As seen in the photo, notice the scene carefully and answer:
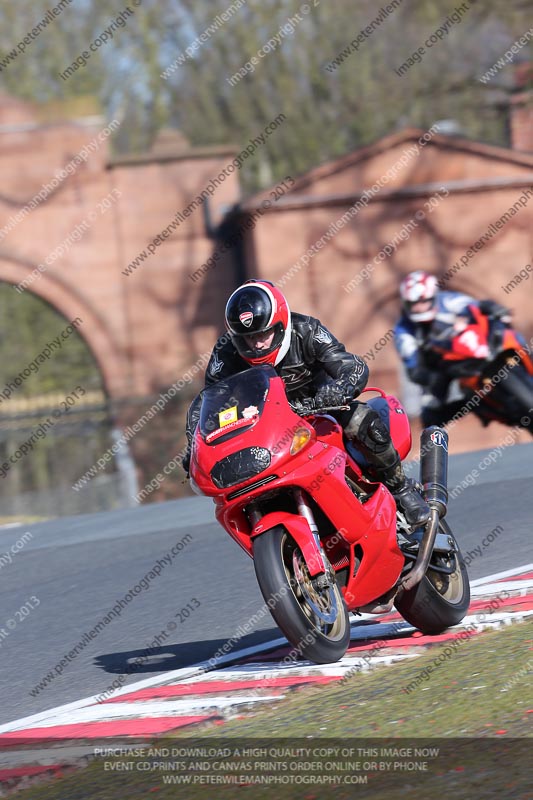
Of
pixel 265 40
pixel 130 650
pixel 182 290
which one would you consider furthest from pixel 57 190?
pixel 130 650

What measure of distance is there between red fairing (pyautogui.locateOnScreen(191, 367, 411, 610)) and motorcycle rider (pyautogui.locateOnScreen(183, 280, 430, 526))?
109mm

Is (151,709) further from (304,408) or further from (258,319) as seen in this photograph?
(258,319)

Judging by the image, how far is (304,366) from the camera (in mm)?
5516

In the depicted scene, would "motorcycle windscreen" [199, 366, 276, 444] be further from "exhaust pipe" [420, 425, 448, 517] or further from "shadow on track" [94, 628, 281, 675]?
"shadow on track" [94, 628, 281, 675]

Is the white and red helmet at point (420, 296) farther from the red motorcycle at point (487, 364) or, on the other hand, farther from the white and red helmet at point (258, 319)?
the white and red helmet at point (258, 319)

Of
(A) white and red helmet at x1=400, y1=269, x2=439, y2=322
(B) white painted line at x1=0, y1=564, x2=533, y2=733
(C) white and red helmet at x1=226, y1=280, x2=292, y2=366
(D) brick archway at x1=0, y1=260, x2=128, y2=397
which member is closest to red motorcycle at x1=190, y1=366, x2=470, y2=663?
(C) white and red helmet at x1=226, y1=280, x2=292, y2=366

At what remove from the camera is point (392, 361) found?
24141 millimetres

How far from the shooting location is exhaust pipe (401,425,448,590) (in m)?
5.36

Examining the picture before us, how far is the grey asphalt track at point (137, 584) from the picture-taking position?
19.6 ft

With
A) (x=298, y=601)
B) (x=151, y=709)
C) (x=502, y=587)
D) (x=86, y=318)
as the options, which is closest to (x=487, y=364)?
(x=502, y=587)

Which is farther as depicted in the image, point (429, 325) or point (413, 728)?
point (429, 325)

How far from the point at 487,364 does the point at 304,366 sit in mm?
6359

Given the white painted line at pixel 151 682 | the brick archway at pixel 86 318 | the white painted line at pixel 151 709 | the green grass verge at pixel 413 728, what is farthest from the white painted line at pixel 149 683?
the brick archway at pixel 86 318

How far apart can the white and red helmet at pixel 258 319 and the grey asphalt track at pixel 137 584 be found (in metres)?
1.48
